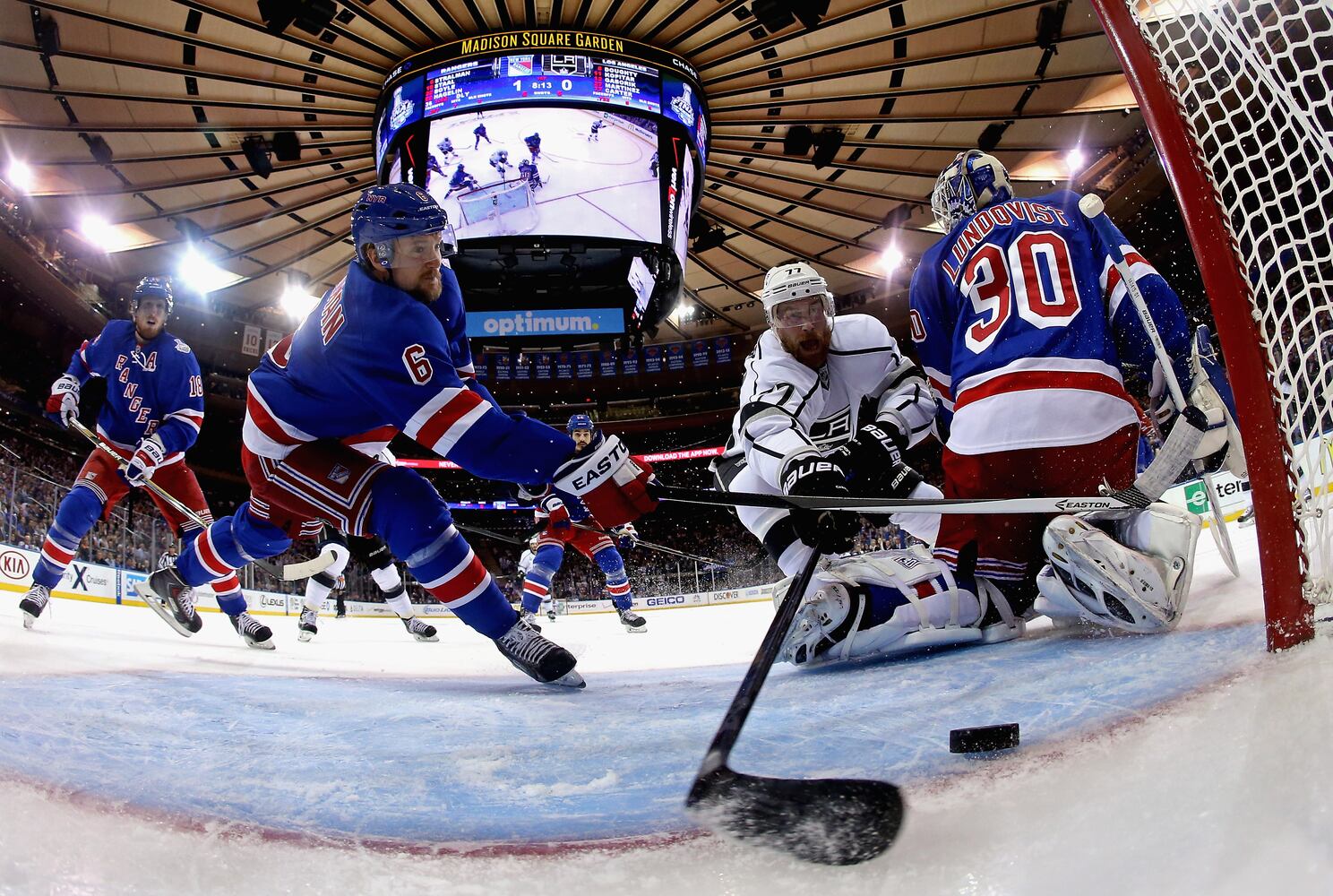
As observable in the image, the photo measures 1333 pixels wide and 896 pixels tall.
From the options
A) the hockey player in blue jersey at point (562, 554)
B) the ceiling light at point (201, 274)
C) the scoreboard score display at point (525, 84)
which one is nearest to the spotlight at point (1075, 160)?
the scoreboard score display at point (525, 84)

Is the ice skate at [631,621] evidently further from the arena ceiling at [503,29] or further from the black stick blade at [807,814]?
the arena ceiling at [503,29]

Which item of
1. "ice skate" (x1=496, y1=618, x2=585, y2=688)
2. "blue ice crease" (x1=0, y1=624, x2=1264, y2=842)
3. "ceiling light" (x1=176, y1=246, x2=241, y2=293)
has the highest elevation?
"ceiling light" (x1=176, y1=246, x2=241, y2=293)

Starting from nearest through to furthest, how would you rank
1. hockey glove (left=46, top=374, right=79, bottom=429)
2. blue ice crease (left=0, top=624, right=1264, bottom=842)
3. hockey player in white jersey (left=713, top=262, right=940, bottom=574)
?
blue ice crease (left=0, top=624, right=1264, bottom=842)
hockey player in white jersey (left=713, top=262, right=940, bottom=574)
hockey glove (left=46, top=374, right=79, bottom=429)

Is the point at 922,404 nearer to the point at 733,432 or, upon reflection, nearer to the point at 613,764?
the point at 733,432

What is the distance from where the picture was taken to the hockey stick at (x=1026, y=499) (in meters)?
1.60

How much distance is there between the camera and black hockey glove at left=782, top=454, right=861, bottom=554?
1838mm

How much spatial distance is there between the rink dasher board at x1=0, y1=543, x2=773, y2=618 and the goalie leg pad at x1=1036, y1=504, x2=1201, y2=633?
12.4ft

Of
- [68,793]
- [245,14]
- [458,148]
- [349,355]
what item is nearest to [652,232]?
[458,148]

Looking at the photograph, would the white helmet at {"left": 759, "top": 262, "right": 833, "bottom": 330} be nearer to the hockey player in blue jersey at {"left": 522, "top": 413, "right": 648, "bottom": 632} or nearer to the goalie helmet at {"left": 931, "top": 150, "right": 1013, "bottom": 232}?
the goalie helmet at {"left": 931, "top": 150, "right": 1013, "bottom": 232}

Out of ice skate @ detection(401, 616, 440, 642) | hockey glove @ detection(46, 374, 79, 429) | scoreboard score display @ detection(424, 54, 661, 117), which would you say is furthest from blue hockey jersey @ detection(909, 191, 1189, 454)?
scoreboard score display @ detection(424, 54, 661, 117)

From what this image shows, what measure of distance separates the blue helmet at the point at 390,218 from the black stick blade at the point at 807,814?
1624mm

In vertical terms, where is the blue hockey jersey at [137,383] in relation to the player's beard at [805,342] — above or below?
above

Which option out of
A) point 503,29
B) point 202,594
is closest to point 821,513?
point 503,29

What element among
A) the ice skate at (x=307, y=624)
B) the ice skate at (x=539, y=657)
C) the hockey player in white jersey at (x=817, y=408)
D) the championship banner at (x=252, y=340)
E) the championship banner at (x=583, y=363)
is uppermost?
the championship banner at (x=252, y=340)
